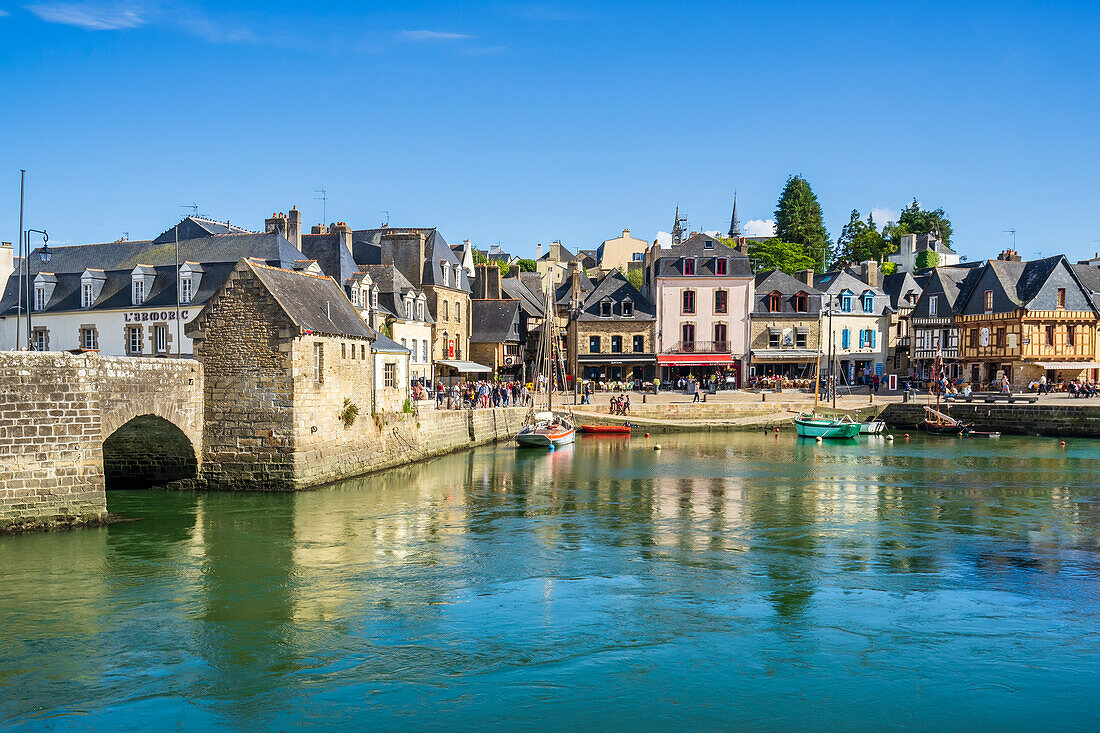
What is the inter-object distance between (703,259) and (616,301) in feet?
19.4

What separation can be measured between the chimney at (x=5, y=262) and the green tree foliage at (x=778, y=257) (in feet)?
180

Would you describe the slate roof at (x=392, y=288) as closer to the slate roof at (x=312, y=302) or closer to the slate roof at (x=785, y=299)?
the slate roof at (x=312, y=302)

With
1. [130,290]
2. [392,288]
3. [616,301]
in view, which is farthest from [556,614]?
[616,301]

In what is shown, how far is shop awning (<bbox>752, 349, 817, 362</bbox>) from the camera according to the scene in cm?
5459

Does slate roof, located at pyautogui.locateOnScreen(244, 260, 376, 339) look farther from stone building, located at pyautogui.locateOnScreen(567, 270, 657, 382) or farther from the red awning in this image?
the red awning

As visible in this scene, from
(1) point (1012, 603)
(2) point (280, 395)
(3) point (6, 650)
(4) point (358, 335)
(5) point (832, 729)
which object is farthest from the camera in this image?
(4) point (358, 335)

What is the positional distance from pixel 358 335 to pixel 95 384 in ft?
31.5

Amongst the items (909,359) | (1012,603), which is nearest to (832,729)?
(1012,603)

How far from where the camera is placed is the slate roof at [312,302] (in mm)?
23297

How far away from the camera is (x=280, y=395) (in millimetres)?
22938

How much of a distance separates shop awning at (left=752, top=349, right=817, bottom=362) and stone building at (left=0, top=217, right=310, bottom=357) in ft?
94.3

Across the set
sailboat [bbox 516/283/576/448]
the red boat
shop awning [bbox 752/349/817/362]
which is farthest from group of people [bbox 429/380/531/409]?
shop awning [bbox 752/349/817/362]

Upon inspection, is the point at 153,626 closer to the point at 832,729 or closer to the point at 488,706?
the point at 488,706

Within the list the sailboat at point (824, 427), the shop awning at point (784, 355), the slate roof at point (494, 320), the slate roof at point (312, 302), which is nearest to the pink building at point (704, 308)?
the shop awning at point (784, 355)
